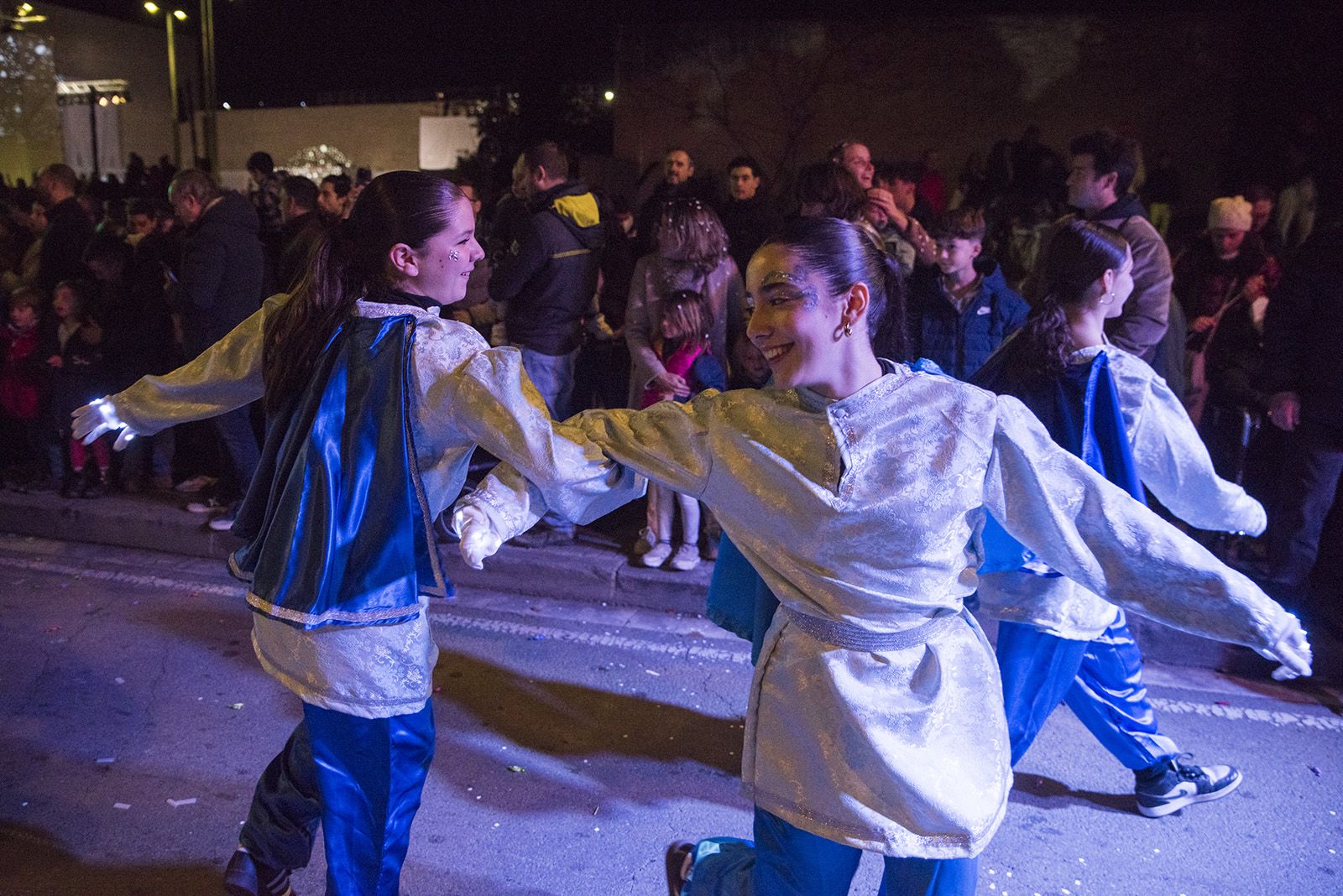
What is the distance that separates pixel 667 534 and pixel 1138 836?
114 inches

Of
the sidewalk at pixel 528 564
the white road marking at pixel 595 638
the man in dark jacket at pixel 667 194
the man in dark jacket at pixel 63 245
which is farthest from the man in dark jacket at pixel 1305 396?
the man in dark jacket at pixel 63 245

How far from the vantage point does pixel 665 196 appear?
6582 millimetres

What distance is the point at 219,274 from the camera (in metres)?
5.98

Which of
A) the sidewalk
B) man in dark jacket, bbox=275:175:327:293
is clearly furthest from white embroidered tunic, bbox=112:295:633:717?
man in dark jacket, bbox=275:175:327:293

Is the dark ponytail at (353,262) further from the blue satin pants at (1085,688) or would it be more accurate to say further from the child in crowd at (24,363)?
the child in crowd at (24,363)

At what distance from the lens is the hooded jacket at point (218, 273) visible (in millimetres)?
5934

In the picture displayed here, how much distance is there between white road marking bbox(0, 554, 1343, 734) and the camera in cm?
423

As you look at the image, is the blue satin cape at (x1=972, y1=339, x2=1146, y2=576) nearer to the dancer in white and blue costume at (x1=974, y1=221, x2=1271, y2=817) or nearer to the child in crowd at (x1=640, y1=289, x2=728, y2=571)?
the dancer in white and blue costume at (x1=974, y1=221, x2=1271, y2=817)

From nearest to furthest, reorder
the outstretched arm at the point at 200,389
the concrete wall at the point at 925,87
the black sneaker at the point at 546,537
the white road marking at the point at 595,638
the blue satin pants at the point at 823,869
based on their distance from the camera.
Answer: the blue satin pants at the point at 823,869 → the outstretched arm at the point at 200,389 → the white road marking at the point at 595,638 → the black sneaker at the point at 546,537 → the concrete wall at the point at 925,87

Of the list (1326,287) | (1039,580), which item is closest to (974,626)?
(1039,580)

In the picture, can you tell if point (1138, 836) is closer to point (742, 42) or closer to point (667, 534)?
point (667, 534)

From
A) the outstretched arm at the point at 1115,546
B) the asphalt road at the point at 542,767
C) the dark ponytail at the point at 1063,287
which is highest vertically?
the dark ponytail at the point at 1063,287

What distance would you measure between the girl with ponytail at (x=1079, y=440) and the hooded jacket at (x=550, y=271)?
3.00m

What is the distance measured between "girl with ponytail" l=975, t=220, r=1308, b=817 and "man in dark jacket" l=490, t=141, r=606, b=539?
3000mm
